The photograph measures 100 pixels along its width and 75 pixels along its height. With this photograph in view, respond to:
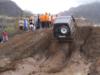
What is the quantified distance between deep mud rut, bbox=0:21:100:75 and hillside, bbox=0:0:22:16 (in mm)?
43279

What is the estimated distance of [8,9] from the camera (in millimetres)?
78688

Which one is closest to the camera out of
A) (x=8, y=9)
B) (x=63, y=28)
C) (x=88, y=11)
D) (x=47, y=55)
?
(x=63, y=28)

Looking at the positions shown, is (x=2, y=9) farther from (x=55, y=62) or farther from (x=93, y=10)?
(x=55, y=62)

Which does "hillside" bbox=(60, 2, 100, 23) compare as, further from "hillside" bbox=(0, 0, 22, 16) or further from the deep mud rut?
the deep mud rut

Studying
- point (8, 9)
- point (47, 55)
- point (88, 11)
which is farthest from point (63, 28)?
point (8, 9)

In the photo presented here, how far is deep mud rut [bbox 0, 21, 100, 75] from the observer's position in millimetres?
28828

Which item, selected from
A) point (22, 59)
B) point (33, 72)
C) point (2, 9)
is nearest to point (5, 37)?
point (22, 59)

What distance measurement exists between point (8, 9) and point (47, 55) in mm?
47884

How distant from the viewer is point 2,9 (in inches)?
3071

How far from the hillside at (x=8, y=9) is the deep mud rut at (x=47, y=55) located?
43.3 meters

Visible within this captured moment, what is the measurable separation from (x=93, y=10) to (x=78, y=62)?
32.0 meters

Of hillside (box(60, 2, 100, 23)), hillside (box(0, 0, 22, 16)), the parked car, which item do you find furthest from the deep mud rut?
hillside (box(0, 0, 22, 16))

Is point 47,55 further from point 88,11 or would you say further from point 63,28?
point 88,11

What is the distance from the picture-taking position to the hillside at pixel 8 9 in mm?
77375
